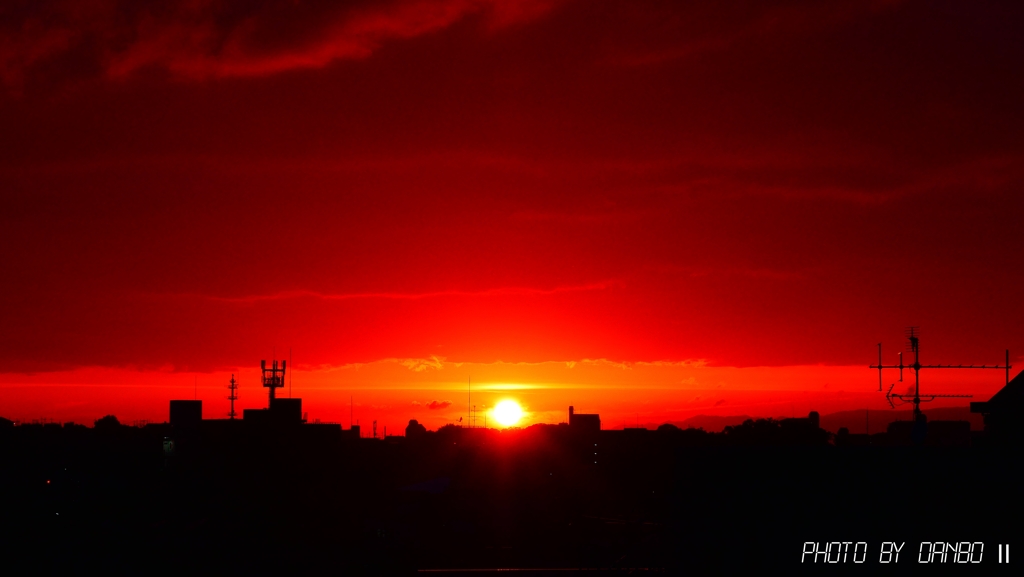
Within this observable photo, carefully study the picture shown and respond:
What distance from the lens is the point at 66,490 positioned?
74.9m

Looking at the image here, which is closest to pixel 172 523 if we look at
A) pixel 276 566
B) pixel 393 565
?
pixel 276 566

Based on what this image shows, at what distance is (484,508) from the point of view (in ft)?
228

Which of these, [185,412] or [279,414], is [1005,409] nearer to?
[279,414]

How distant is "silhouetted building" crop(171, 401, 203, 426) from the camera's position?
11212 cm

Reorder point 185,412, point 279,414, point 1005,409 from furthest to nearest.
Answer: point 185,412 → point 279,414 → point 1005,409

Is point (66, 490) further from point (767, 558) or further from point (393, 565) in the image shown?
point (767, 558)

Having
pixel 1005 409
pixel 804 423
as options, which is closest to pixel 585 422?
pixel 804 423

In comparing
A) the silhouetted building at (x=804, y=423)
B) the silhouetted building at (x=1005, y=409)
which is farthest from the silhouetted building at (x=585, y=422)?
the silhouetted building at (x=1005, y=409)

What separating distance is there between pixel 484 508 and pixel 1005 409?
1530 inches

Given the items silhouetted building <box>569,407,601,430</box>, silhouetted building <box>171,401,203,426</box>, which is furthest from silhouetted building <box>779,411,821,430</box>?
silhouetted building <box>171,401,203,426</box>

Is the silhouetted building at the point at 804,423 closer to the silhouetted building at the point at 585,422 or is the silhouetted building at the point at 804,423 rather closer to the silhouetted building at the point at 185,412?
the silhouetted building at the point at 585,422

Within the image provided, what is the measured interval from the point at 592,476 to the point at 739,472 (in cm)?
6506

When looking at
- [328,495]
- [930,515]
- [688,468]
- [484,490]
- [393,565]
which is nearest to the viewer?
[930,515]

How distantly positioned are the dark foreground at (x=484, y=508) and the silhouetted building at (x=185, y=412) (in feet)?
26.6
